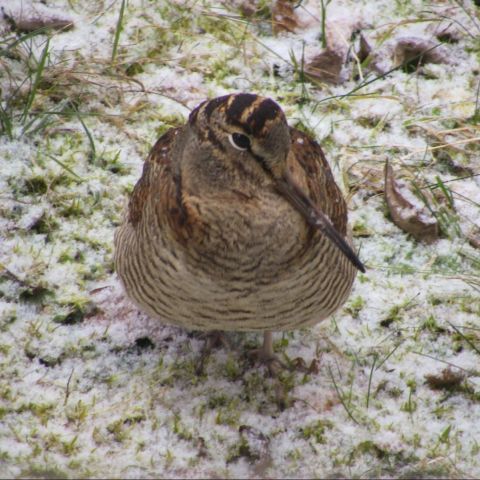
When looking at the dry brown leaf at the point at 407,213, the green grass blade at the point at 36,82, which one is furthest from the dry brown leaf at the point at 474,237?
Answer: the green grass blade at the point at 36,82

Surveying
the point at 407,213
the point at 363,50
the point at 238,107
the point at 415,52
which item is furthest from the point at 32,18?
the point at 238,107

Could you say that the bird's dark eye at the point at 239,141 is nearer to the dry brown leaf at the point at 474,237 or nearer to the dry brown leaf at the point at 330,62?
the dry brown leaf at the point at 474,237

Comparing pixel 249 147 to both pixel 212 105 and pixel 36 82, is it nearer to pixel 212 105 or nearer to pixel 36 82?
pixel 212 105

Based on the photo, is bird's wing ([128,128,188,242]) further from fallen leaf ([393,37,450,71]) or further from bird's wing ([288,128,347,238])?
fallen leaf ([393,37,450,71])

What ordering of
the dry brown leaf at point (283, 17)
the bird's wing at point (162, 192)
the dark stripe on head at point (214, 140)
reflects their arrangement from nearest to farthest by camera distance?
1. the dark stripe on head at point (214, 140)
2. the bird's wing at point (162, 192)
3. the dry brown leaf at point (283, 17)

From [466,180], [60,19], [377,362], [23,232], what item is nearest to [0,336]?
[23,232]

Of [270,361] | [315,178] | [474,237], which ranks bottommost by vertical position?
[270,361]
